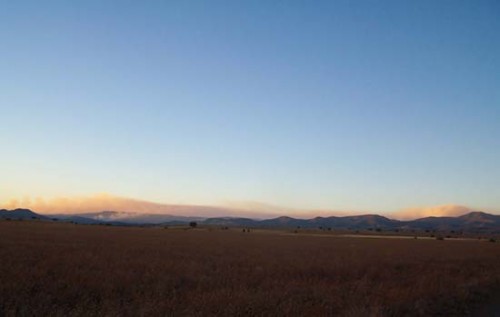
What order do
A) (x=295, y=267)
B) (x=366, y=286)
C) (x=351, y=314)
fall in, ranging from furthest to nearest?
(x=295, y=267) → (x=366, y=286) → (x=351, y=314)

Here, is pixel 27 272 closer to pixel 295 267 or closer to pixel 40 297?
pixel 40 297

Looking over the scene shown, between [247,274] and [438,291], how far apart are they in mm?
7280

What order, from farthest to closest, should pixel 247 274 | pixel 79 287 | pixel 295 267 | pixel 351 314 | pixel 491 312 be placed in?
pixel 295 267 → pixel 247 274 → pixel 491 312 → pixel 79 287 → pixel 351 314

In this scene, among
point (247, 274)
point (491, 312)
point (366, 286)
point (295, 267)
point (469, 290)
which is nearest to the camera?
point (491, 312)

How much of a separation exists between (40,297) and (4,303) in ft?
4.34

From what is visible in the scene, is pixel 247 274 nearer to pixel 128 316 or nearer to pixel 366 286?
pixel 366 286

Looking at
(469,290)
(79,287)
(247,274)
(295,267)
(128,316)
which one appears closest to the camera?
(128,316)

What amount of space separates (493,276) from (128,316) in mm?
21123

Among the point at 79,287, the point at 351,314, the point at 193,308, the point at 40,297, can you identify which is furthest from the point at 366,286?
the point at 40,297

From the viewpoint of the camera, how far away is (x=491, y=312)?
51.6 feet

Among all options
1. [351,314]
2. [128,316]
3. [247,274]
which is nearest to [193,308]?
[128,316]

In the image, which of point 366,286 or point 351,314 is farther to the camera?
point 366,286

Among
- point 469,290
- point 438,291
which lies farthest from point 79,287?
point 469,290

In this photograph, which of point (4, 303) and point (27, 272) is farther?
point (27, 272)
